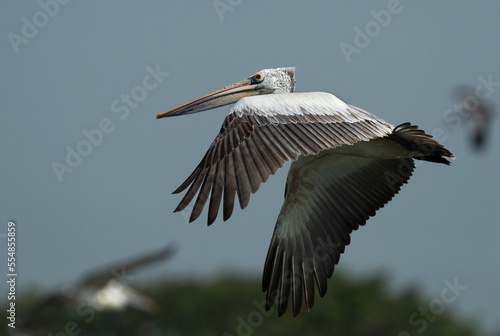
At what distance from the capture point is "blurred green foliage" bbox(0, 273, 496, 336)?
3216cm

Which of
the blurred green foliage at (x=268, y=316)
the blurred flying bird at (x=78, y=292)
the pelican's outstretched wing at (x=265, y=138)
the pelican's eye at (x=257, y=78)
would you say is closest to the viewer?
the pelican's outstretched wing at (x=265, y=138)

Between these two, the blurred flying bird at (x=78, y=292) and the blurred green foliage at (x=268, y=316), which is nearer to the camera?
the blurred flying bird at (x=78, y=292)

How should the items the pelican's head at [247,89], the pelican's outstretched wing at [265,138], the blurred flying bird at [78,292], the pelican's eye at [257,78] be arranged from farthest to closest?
the blurred flying bird at [78,292]
the pelican's eye at [257,78]
the pelican's head at [247,89]
the pelican's outstretched wing at [265,138]

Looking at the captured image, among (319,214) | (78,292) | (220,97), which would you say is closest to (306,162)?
(319,214)

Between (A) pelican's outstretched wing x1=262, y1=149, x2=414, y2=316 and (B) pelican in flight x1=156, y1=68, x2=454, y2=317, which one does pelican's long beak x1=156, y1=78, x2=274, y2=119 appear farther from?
(A) pelican's outstretched wing x1=262, y1=149, x2=414, y2=316

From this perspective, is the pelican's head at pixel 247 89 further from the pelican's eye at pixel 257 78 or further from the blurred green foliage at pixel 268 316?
the blurred green foliage at pixel 268 316

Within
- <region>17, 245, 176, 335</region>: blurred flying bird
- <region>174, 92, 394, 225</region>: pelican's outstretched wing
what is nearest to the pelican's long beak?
<region>174, 92, 394, 225</region>: pelican's outstretched wing

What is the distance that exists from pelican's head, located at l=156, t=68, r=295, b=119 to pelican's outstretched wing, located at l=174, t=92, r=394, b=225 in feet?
4.22

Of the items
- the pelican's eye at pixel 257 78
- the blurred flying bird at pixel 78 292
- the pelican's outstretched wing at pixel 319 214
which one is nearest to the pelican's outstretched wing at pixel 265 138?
the pelican's outstretched wing at pixel 319 214

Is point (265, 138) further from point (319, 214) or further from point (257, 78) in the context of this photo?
point (257, 78)

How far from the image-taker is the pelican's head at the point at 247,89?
370 inches

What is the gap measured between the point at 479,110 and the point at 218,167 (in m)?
10.3

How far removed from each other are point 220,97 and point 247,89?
0.56 metres

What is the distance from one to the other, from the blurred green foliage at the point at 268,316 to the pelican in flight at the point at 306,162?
72.1ft
